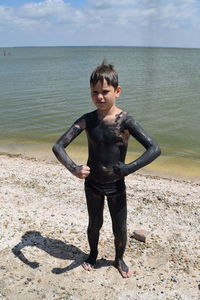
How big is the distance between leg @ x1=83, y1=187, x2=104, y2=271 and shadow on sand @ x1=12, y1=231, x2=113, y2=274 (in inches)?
5.3

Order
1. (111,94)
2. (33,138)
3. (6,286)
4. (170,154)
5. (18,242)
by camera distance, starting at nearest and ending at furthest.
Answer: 1. (111,94)
2. (6,286)
3. (18,242)
4. (170,154)
5. (33,138)

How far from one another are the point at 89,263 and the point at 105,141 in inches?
70.6

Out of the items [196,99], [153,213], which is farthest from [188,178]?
[196,99]

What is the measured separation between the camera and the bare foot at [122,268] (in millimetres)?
4398

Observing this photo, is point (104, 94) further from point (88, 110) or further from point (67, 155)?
point (88, 110)

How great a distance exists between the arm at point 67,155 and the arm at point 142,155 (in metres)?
0.35

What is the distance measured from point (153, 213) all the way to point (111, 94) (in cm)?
315

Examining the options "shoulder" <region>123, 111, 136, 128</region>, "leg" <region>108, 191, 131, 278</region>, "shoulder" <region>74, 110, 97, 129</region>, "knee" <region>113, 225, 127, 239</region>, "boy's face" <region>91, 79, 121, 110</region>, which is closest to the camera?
"boy's face" <region>91, 79, 121, 110</region>

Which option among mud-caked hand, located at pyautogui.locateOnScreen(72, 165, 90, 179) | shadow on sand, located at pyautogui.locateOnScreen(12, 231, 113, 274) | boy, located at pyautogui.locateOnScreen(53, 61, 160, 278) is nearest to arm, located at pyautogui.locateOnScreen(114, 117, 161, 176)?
boy, located at pyautogui.locateOnScreen(53, 61, 160, 278)

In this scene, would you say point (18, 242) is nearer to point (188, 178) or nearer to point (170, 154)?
point (188, 178)

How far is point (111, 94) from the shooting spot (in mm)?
3658

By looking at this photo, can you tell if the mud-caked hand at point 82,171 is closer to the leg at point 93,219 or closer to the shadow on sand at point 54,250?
the leg at point 93,219

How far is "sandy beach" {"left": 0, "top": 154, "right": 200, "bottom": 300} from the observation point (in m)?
4.16

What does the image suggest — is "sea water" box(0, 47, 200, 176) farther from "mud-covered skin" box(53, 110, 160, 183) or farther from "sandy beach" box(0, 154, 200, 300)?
"mud-covered skin" box(53, 110, 160, 183)
